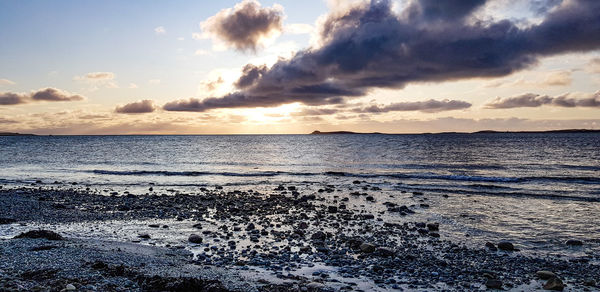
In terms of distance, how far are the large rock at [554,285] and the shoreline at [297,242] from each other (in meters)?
0.24

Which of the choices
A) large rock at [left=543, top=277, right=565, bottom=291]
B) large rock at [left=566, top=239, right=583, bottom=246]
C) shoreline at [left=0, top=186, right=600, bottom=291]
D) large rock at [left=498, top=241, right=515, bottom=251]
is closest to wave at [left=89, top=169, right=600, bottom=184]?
shoreline at [left=0, top=186, right=600, bottom=291]

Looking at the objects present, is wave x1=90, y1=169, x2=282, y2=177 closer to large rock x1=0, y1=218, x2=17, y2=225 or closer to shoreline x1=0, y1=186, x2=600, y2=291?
shoreline x1=0, y1=186, x2=600, y2=291

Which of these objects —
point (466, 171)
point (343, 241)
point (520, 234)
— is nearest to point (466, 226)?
point (520, 234)

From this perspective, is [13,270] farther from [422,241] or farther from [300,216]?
[422,241]

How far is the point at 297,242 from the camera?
1461 cm

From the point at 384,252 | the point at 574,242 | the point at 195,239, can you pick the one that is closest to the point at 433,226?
the point at 384,252

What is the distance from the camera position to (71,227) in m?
17.0

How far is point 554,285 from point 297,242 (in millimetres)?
8484

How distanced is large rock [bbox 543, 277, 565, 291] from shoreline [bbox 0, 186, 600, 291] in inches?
9.6

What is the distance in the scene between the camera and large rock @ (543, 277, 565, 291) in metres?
10.3

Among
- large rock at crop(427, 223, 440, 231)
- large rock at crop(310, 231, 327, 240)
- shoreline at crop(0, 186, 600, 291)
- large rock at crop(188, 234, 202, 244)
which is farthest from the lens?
large rock at crop(427, 223, 440, 231)

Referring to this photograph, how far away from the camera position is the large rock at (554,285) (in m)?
10.3

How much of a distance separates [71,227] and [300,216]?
36.2 ft

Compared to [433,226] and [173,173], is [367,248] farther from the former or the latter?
[173,173]
